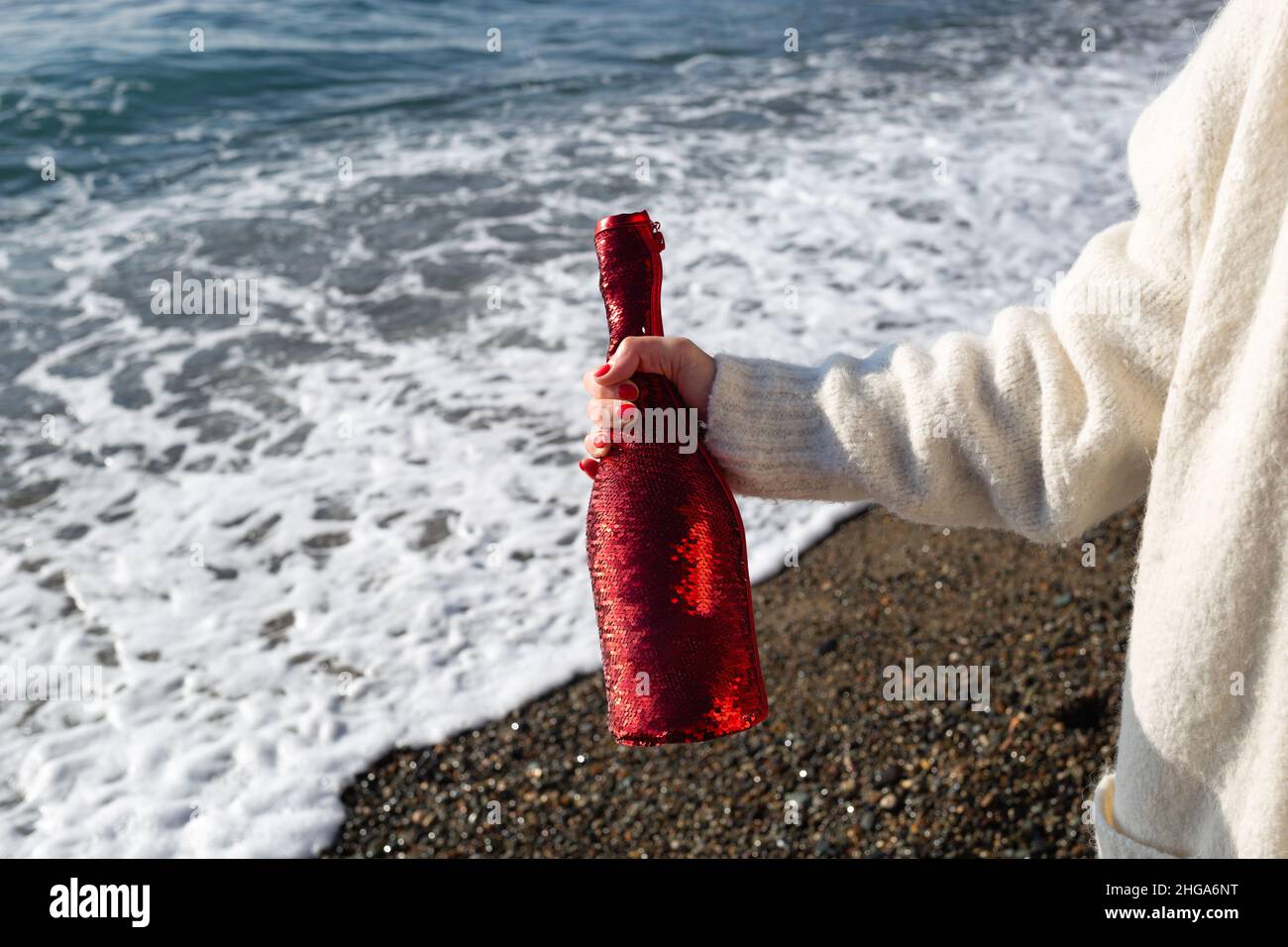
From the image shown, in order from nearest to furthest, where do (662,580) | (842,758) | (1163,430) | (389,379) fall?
(1163,430)
(662,580)
(842,758)
(389,379)

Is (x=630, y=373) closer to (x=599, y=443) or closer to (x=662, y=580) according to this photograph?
(x=599, y=443)

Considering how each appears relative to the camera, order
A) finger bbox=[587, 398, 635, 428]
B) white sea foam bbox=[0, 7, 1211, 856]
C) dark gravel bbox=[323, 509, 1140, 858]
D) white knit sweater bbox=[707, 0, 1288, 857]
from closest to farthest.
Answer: white knit sweater bbox=[707, 0, 1288, 857]
finger bbox=[587, 398, 635, 428]
dark gravel bbox=[323, 509, 1140, 858]
white sea foam bbox=[0, 7, 1211, 856]

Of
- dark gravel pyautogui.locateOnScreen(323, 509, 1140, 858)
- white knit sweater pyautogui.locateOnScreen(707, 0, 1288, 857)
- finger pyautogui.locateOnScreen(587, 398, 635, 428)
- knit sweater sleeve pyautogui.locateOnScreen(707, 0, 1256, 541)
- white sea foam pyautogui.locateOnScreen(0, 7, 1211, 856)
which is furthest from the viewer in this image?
white sea foam pyautogui.locateOnScreen(0, 7, 1211, 856)

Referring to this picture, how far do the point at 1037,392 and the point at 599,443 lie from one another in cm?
58

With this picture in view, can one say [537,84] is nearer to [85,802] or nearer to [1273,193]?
[85,802]

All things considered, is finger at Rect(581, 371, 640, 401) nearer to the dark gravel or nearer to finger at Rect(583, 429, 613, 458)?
finger at Rect(583, 429, 613, 458)

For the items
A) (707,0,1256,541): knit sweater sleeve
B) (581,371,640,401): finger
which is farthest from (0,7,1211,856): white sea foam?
(581,371,640,401): finger

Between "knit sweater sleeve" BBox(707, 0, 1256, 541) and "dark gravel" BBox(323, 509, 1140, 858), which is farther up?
"knit sweater sleeve" BBox(707, 0, 1256, 541)

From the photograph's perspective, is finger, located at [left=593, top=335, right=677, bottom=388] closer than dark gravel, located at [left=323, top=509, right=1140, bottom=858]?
Yes

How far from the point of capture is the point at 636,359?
1.58 metres

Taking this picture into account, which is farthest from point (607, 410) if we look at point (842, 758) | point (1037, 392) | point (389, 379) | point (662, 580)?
point (389, 379)

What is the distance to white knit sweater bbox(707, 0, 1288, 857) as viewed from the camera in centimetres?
133

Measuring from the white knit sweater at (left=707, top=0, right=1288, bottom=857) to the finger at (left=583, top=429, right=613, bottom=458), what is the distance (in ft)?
0.51
